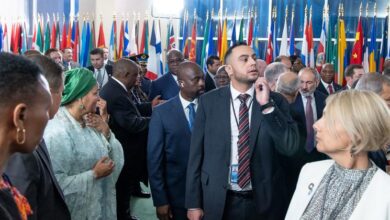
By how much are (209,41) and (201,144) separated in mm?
7976

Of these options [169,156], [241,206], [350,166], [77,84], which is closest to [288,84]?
[169,156]

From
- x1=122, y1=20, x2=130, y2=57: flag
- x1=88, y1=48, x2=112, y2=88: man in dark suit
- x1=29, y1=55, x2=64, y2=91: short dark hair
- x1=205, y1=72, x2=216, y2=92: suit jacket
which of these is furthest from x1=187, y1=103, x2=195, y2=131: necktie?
x1=122, y1=20, x2=130, y2=57: flag

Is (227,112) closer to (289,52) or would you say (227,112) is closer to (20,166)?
(20,166)

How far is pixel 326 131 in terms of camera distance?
2.17 meters

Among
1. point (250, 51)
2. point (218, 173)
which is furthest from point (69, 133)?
point (250, 51)

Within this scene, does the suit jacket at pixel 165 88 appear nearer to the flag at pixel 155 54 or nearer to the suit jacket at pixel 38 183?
the flag at pixel 155 54

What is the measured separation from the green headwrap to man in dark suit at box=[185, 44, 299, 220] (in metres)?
0.70

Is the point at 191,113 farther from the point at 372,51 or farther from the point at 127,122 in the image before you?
the point at 372,51

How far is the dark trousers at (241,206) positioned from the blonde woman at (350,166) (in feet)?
2.75

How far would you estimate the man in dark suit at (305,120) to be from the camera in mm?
4102

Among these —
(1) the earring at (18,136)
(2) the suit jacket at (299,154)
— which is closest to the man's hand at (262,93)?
(2) the suit jacket at (299,154)

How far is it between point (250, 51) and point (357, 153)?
1.36 m

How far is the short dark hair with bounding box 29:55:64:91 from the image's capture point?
236cm

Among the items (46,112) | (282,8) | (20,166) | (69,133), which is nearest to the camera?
(46,112)
